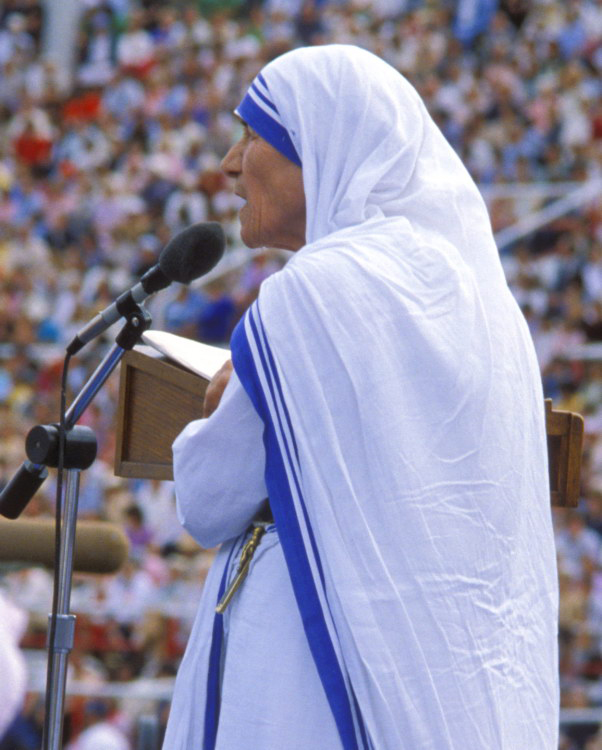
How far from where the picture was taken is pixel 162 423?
278 cm

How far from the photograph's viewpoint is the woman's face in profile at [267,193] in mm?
2750

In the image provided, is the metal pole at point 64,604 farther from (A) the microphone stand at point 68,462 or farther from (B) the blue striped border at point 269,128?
(B) the blue striped border at point 269,128

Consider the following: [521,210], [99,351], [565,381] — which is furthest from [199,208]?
[565,381]

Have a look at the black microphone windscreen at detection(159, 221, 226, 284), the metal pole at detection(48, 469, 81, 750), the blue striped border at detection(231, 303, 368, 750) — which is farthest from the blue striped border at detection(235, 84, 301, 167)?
the metal pole at detection(48, 469, 81, 750)

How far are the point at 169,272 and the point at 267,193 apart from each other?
9.4 inches

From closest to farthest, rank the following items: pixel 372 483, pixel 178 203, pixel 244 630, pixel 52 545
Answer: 1. pixel 372 483
2. pixel 244 630
3. pixel 52 545
4. pixel 178 203

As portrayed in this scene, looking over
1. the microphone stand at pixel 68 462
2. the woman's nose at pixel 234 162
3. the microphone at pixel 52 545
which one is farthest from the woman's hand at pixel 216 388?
the microphone at pixel 52 545

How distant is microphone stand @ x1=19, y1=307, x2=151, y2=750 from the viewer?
2730mm

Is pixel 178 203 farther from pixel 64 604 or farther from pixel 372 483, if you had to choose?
pixel 372 483

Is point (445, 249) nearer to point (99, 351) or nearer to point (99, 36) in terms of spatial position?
point (99, 351)

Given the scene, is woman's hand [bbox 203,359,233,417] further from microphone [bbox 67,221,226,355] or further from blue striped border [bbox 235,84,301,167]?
blue striped border [bbox 235,84,301,167]

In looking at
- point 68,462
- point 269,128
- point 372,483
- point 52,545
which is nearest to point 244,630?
point 372,483

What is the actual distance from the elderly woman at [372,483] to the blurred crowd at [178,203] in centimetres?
484

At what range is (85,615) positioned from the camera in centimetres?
920
